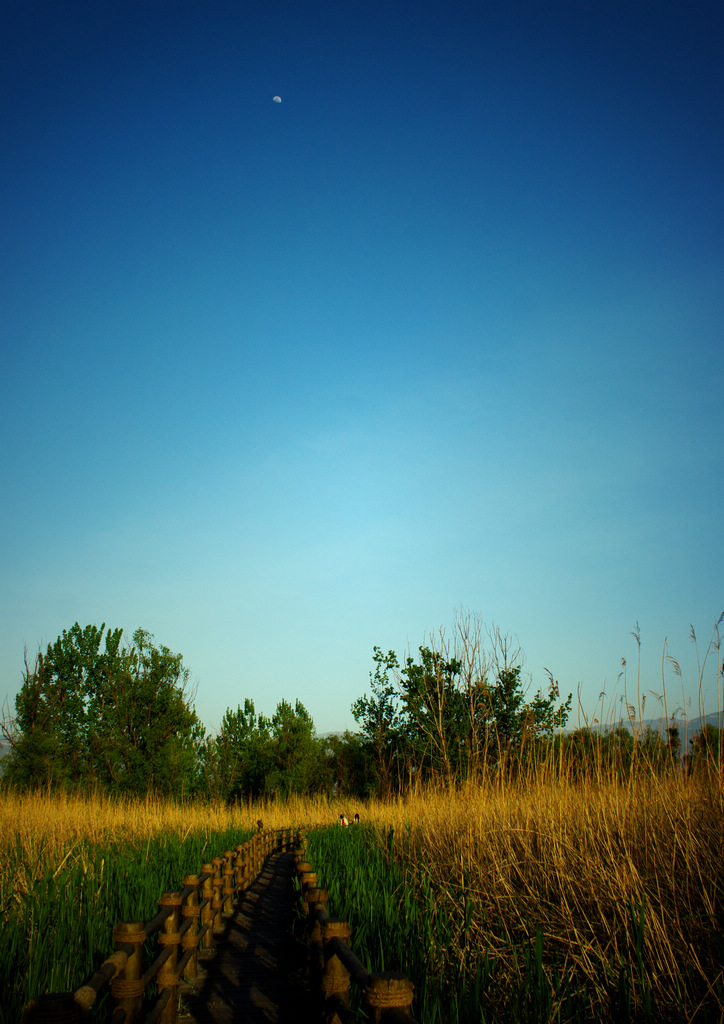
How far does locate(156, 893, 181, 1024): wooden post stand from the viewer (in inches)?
128

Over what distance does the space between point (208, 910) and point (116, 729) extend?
23483 millimetres

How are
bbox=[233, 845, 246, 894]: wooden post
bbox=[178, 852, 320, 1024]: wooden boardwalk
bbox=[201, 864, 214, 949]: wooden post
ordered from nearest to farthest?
bbox=[178, 852, 320, 1024]: wooden boardwalk, bbox=[201, 864, 214, 949]: wooden post, bbox=[233, 845, 246, 894]: wooden post

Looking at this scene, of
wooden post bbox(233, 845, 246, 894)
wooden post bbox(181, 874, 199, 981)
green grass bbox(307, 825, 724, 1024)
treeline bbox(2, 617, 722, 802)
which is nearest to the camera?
green grass bbox(307, 825, 724, 1024)

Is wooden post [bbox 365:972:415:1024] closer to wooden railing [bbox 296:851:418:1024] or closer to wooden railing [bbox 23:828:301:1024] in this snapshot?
wooden railing [bbox 296:851:418:1024]

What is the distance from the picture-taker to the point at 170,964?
3482 millimetres

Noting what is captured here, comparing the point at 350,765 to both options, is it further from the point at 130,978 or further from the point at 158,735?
the point at 130,978

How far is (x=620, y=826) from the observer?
3842mm

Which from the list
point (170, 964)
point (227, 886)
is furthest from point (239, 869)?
point (170, 964)

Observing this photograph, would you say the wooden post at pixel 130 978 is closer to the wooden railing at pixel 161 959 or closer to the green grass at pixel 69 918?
the wooden railing at pixel 161 959

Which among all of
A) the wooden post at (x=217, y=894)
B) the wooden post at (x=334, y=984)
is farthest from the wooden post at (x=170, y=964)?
the wooden post at (x=217, y=894)

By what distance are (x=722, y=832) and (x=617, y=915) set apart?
678mm

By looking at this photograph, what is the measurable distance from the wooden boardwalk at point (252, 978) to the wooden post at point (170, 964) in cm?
37

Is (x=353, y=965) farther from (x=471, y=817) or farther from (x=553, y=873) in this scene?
(x=471, y=817)

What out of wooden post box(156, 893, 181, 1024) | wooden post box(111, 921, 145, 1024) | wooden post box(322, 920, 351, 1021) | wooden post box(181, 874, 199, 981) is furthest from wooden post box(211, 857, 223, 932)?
wooden post box(322, 920, 351, 1021)
